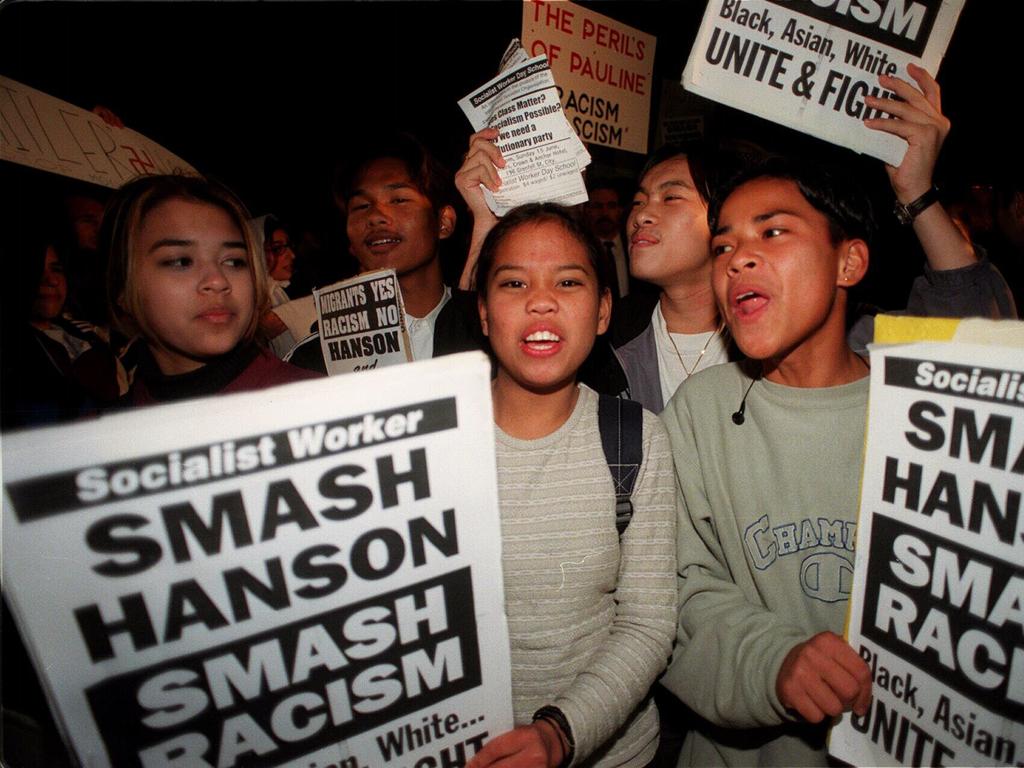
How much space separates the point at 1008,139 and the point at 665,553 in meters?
7.78

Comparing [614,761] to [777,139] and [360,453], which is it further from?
[777,139]

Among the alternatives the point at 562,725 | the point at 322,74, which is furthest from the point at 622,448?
the point at 322,74

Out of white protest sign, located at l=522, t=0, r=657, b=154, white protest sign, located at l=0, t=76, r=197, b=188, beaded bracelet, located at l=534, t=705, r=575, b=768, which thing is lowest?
beaded bracelet, located at l=534, t=705, r=575, b=768

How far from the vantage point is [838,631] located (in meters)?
1.40

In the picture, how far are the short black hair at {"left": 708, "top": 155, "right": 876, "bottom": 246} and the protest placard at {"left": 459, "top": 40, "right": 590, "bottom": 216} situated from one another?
0.67 m

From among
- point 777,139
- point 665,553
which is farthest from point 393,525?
point 777,139

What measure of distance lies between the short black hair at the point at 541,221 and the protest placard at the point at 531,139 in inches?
16.3

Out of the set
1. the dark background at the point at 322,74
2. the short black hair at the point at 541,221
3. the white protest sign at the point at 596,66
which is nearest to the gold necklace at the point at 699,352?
the short black hair at the point at 541,221

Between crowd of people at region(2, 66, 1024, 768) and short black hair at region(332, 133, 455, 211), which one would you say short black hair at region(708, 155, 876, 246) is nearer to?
crowd of people at region(2, 66, 1024, 768)

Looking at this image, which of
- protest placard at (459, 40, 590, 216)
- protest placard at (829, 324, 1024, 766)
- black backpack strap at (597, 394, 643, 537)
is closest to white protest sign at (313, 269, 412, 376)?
protest placard at (459, 40, 590, 216)

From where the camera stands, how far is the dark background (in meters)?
5.23

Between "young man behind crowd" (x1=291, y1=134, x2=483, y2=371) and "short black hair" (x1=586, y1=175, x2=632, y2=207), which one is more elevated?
"short black hair" (x1=586, y1=175, x2=632, y2=207)

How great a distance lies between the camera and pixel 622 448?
56.5 inches

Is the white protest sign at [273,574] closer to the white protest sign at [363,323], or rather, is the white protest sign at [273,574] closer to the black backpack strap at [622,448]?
the black backpack strap at [622,448]
